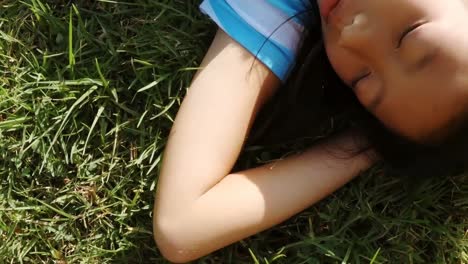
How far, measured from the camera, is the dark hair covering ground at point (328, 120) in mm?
2023

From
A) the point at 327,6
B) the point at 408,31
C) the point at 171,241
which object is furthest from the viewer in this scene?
the point at 171,241

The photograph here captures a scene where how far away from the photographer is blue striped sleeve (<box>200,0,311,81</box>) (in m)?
2.09

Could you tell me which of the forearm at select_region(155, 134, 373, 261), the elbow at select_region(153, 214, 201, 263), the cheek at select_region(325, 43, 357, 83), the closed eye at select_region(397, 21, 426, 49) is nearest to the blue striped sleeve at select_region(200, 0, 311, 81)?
the cheek at select_region(325, 43, 357, 83)

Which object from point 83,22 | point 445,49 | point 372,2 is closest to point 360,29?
point 372,2

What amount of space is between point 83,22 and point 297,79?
73 centimetres

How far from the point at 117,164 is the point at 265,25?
2.09ft

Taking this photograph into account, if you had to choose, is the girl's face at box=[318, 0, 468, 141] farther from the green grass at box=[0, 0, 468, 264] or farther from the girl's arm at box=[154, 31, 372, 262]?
the green grass at box=[0, 0, 468, 264]

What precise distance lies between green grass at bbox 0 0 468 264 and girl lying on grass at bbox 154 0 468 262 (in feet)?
0.48

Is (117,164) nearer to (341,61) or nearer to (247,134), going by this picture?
(247,134)

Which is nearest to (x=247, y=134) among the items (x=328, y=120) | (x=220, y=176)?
(x=220, y=176)

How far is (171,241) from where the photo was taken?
2.10 metres

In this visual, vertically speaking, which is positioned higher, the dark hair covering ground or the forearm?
the dark hair covering ground

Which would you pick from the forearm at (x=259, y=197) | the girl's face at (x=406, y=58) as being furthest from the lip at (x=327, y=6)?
the forearm at (x=259, y=197)

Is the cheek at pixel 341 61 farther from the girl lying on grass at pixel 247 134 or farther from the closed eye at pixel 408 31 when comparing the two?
the closed eye at pixel 408 31
